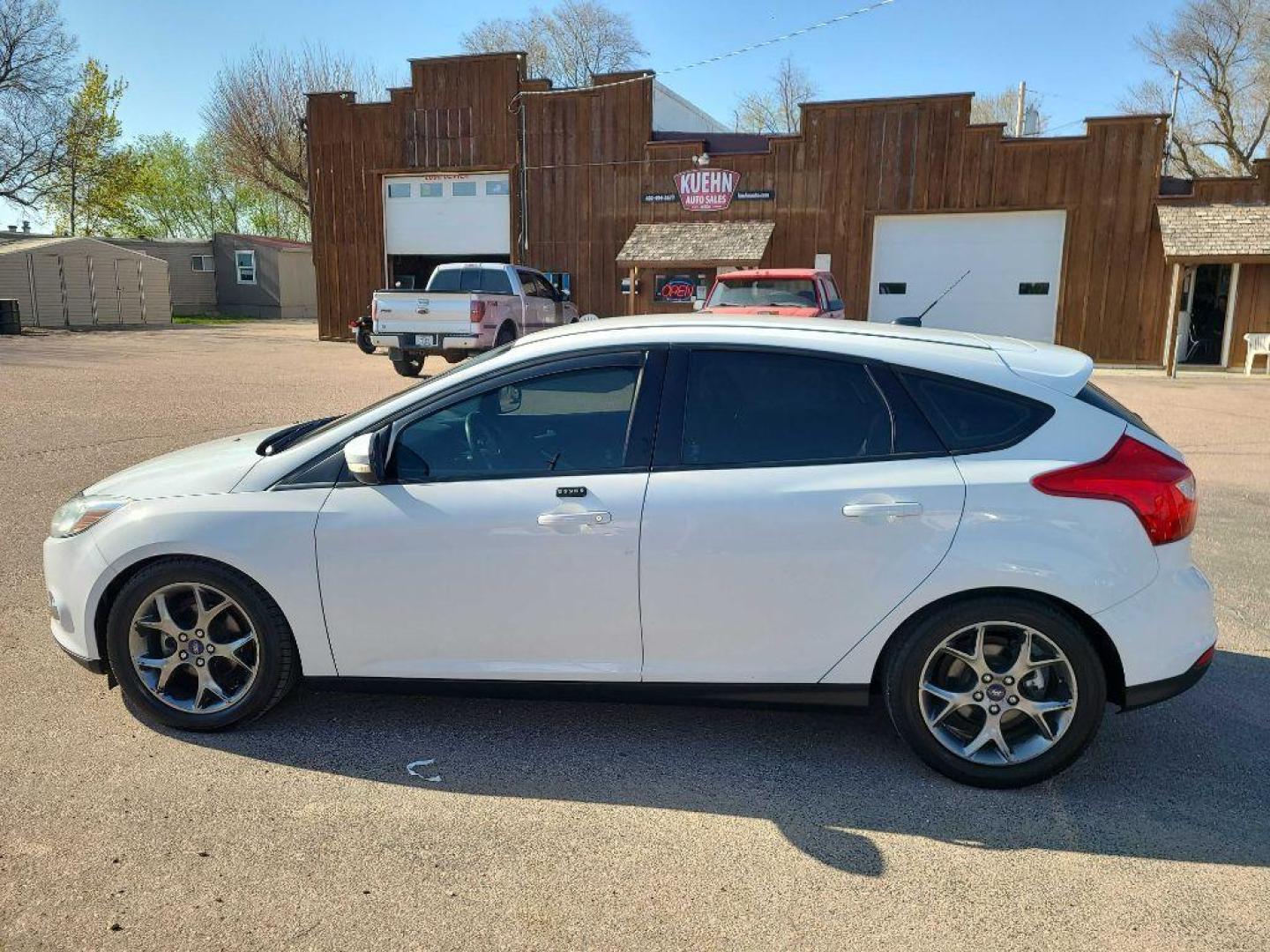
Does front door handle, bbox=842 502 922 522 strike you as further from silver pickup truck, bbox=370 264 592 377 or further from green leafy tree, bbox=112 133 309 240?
green leafy tree, bbox=112 133 309 240

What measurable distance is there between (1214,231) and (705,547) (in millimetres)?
21038

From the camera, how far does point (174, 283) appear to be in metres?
42.1

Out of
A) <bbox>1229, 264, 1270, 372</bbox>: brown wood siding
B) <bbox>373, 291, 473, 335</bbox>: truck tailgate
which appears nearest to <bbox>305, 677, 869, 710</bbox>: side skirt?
<bbox>373, 291, 473, 335</bbox>: truck tailgate

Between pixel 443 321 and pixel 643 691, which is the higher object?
pixel 443 321

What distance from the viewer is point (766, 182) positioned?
2331 centimetres

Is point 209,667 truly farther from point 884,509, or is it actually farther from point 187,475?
point 884,509

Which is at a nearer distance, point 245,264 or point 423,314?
point 423,314

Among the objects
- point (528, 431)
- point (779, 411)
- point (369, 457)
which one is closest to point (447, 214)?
point (528, 431)

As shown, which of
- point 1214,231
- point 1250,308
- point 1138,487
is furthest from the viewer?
point 1250,308

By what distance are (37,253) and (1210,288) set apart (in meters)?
34.4

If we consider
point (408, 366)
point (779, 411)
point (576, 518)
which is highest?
point (779, 411)

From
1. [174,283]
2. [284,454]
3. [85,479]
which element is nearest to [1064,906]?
[284,454]

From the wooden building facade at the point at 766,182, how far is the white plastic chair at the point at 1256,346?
91 cm

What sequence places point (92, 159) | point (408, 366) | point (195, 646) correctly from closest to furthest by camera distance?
point (195, 646)
point (408, 366)
point (92, 159)
